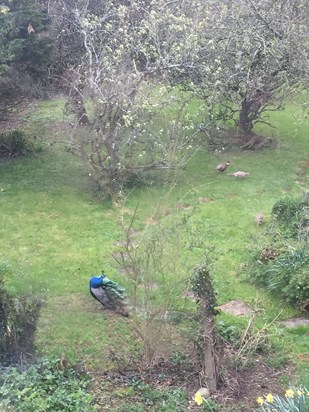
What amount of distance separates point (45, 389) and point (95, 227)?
185 inches

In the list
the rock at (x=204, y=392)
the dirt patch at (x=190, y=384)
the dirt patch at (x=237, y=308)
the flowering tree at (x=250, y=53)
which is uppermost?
the flowering tree at (x=250, y=53)

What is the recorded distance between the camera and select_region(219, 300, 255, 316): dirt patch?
24.7 feet

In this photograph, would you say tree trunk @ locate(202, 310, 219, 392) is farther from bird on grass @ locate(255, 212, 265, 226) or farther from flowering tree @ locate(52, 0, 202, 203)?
flowering tree @ locate(52, 0, 202, 203)

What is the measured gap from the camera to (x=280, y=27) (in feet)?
40.7

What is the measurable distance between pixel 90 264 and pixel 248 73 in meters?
5.98

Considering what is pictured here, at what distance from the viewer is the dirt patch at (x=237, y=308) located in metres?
7.54

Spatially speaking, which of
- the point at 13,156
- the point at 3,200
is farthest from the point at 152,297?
the point at 13,156

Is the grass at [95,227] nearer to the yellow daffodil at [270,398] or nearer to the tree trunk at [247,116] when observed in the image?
the tree trunk at [247,116]

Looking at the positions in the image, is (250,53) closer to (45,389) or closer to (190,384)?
(190,384)

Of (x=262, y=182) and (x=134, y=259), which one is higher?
(x=134, y=259)

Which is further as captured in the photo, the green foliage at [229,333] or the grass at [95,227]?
the grass at [95,227]

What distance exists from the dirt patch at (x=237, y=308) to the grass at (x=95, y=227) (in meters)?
0.13

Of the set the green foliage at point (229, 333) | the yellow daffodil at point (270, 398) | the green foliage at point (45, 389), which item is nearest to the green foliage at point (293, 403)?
the yellow daffodil at point (270, 398)

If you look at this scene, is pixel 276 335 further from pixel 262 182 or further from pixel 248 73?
pixel 248 73
